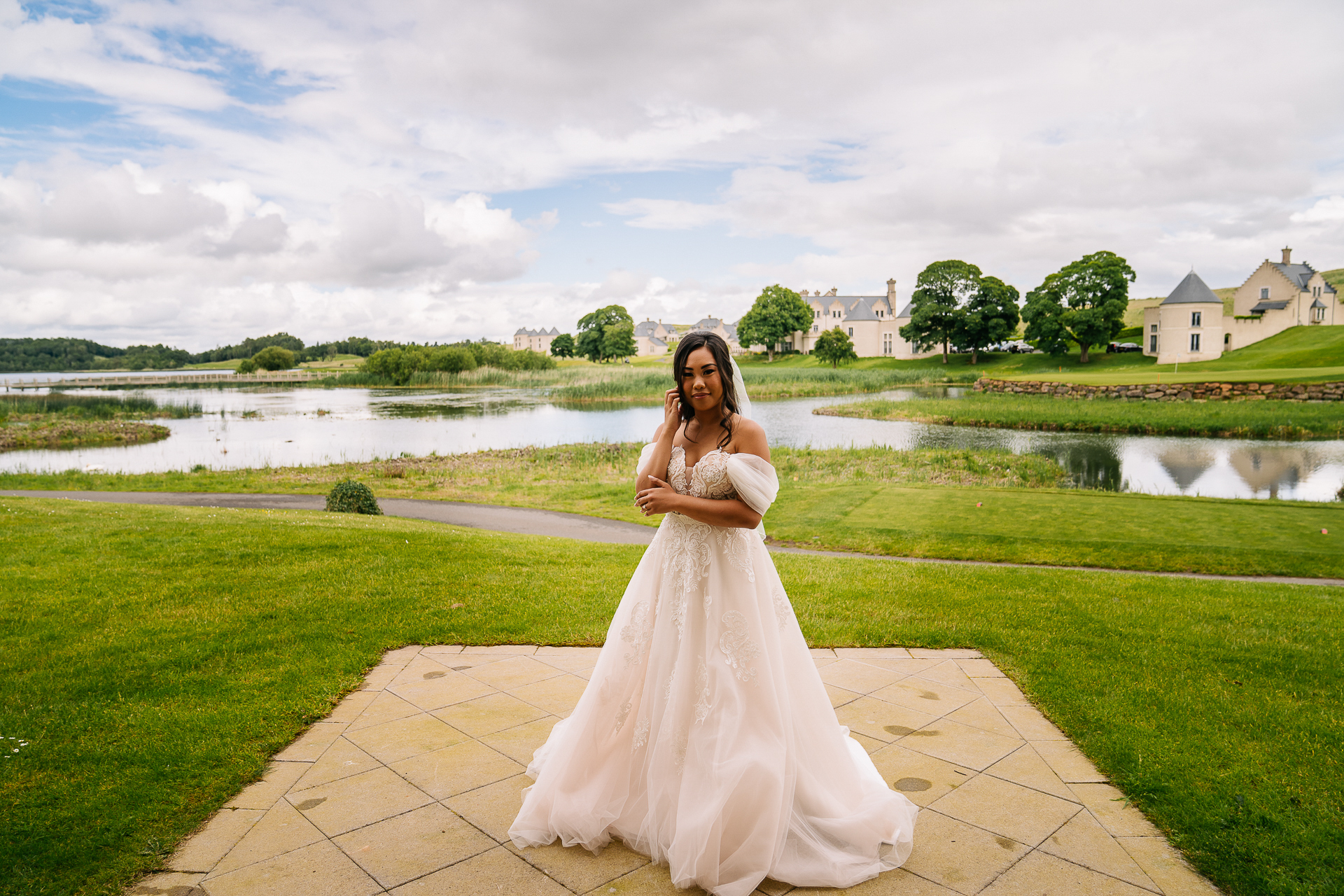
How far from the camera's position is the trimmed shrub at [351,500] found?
1250 centimetres

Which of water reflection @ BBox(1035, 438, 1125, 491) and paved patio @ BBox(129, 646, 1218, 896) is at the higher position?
paved patio @ BBox(129, 646, 1218, 896)

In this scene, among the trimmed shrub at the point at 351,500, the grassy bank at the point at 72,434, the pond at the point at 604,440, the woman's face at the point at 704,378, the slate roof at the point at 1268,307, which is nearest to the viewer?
the woman's face at the point at 704,378

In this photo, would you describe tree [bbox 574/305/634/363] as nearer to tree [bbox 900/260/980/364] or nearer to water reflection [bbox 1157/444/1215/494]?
tree [bbox 900/260/980/364]

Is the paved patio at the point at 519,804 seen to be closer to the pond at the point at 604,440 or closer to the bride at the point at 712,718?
the bride at the point at 712,718

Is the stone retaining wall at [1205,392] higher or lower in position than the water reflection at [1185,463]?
higher

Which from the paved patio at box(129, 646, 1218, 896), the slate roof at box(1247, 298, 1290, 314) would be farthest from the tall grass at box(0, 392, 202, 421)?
the slate roof at box(1247, 298, 1290, 314)

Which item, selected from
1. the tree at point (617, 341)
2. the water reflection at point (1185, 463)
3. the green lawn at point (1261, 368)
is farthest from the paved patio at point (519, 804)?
the tree at point (617, 341)

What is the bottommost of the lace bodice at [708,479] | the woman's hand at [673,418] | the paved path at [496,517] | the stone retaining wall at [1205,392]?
the paved path at [496,517]

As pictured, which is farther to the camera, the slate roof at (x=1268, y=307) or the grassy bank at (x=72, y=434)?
the slate roof at (x=1268, y=307)

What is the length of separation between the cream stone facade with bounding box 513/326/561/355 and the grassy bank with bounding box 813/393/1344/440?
437ft

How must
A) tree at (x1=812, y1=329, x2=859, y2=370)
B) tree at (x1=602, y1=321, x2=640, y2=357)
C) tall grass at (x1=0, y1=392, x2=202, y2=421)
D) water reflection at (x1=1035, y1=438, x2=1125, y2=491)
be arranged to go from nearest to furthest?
water reflection at (x1=1035, y1=438, x2=1125, y2=491) < tall grass at (x1=0, y1=392, x2=202, y2=421) < tree at (x1=812, y1=329, x2=859, y2=370) < tree at (x1=602, y1=321, x2=640, y2=357)

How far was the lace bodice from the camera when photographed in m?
3.21

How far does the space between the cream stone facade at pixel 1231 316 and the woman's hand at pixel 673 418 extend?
61.2 metres

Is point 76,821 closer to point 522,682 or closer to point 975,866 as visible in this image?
point 522,682
